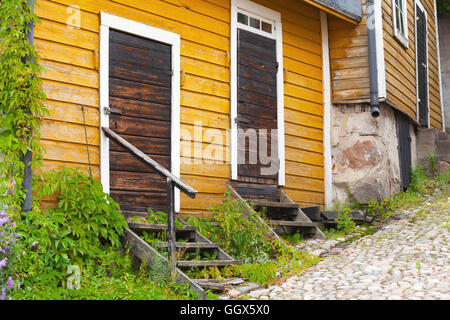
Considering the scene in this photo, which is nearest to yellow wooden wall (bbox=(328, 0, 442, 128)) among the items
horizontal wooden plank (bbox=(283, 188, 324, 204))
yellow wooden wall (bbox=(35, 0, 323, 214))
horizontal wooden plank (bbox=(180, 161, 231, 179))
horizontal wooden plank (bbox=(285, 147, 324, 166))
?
yellow wooden wall (bbox=(35, 0, 323, 214))

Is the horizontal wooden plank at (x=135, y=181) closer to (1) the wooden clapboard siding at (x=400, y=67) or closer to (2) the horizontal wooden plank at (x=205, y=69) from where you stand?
(2) the horizontal wooden plank at (x=205, y=69)

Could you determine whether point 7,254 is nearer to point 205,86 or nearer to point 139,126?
point 139,126

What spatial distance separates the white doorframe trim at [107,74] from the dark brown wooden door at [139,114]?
7cm

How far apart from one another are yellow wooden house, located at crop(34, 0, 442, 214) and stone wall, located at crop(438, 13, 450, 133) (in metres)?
6.16

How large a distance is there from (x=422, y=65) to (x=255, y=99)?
19.9ft

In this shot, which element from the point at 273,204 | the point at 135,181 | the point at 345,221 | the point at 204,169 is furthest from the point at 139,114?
the point at 345,221

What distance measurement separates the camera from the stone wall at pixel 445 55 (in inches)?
669

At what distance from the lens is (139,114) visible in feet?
23.4

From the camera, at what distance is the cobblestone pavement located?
17.7ft

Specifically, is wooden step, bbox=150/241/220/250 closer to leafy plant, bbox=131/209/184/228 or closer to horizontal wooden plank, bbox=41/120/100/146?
leafy plant, bbox=131/209/184/228

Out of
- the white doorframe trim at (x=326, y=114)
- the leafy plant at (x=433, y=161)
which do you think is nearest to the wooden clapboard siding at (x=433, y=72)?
the leafy plant at (x=433, y=161)

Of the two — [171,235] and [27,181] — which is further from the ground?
[27,181]

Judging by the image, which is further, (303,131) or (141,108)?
(303,131)
